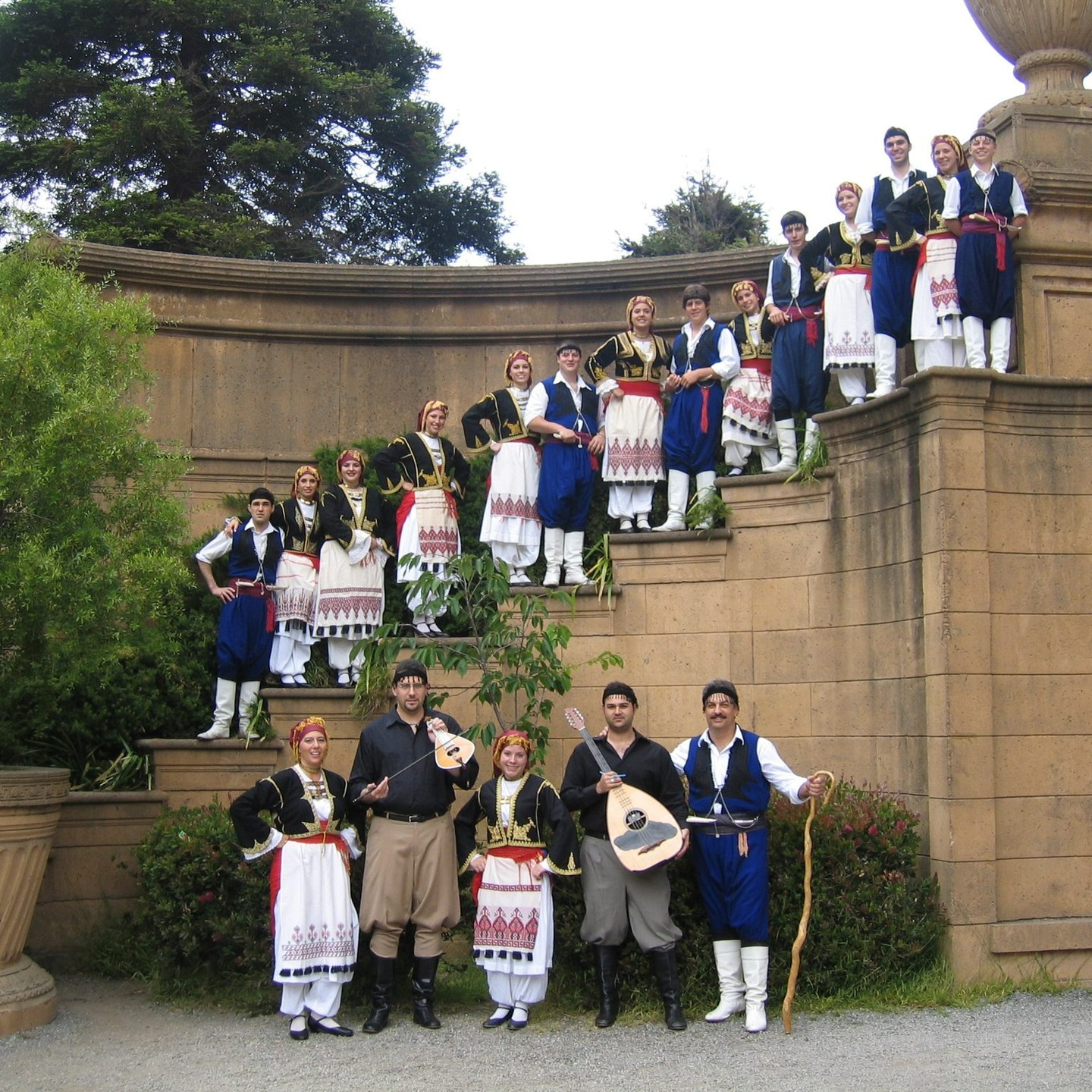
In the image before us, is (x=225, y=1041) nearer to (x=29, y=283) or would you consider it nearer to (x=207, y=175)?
(x=29, y=283)

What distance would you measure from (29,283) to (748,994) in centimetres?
584

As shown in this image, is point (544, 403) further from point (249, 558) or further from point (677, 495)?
point (249, 558)

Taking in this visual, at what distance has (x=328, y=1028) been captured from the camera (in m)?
7.61

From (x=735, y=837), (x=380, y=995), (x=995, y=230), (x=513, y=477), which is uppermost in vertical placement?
(x=995, y=230)

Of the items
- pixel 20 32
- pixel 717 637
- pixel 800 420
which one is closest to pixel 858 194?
pixel 800 420

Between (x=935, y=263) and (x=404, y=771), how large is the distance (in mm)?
4726

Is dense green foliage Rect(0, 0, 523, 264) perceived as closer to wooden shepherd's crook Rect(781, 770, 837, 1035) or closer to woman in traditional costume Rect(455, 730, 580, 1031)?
woman in traditional costume Rect(455, 730, 580, 1031)

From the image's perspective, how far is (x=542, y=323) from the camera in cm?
1374

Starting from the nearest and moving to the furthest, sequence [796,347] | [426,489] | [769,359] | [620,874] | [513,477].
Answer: [620,874], [796,347], [769,359], [513,477], [426,489]

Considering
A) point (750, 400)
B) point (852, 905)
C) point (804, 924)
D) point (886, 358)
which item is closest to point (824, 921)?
point (852, 905)

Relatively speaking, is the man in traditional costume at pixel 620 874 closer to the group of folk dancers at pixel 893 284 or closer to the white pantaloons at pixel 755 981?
the white pantaloons at pixel 755 981

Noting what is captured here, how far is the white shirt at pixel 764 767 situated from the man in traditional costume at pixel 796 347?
2812 millimetres

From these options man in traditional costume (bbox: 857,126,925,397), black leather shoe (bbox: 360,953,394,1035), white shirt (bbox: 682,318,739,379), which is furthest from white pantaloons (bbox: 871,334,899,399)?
black leather shoe (bbox: 360,953,394,1035)

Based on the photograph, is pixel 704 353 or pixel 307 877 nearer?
pixel 307 877
